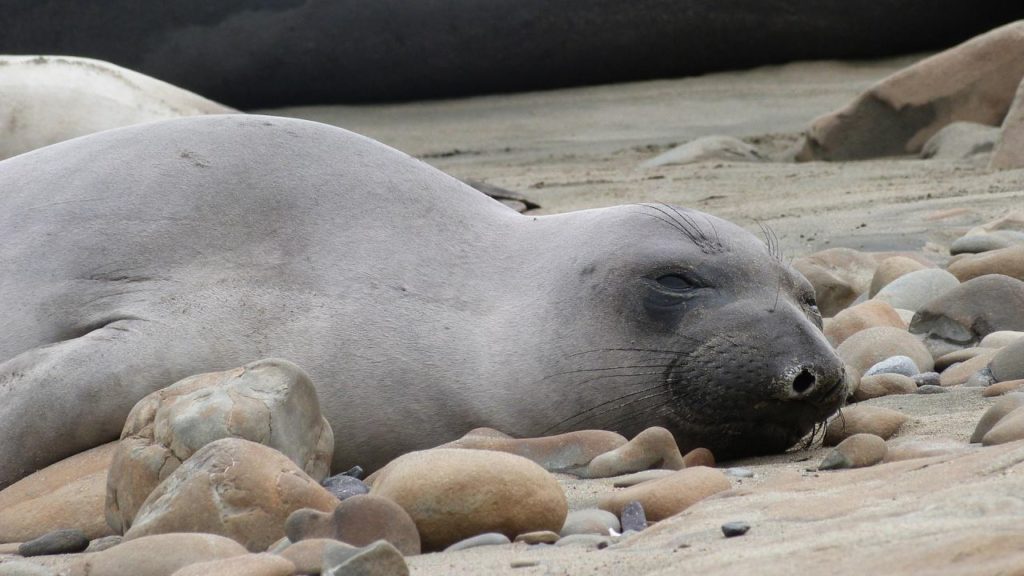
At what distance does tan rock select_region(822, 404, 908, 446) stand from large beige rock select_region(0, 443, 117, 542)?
54.2 inches

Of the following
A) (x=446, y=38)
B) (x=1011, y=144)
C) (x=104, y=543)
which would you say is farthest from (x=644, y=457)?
(x=446, y=38)

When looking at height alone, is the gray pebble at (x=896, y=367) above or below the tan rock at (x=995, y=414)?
below

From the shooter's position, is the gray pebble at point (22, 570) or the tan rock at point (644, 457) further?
the tan rock at point (644, 457)

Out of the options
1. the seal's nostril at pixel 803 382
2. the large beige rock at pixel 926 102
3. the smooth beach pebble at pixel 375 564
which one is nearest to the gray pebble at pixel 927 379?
the seal's nostril at pixel 803 382

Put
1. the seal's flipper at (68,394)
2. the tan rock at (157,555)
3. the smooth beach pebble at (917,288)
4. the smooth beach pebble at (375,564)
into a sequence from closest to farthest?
the smooth beach pebble at (375,564) → the tan rock at (157,555) → the seal's flipper at (68,394) → the smooth beach pebble at (917,288)

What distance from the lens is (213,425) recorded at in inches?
103

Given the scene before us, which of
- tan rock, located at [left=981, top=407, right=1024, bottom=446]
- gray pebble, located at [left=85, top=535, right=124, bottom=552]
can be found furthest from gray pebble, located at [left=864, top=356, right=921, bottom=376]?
gray pebble, located at [left=85, top=535, right=124, bottom=552]

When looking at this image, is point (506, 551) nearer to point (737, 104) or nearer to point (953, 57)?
point (953, 57)

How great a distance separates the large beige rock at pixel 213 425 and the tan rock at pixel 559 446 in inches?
10.7

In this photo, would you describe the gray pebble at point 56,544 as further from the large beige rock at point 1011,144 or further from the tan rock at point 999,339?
the large beige rock at point 1011,144

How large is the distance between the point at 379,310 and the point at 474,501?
1.00m

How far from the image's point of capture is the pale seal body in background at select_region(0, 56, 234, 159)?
19.7ft

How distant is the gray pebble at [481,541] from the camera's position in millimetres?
2223

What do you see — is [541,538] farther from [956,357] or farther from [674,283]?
[956,357]
